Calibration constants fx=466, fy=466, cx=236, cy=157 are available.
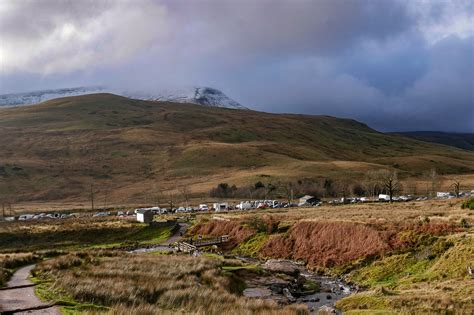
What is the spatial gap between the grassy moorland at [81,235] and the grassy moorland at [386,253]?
732 inches

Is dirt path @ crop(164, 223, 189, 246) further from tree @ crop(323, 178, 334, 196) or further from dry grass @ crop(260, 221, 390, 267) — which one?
tree @ crop(323, 178, 334, 196)

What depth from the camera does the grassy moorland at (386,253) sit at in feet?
95.6

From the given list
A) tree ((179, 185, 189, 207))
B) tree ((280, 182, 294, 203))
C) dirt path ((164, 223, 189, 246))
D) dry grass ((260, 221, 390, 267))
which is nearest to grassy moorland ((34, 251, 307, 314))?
dry grass ((260, 221, 390, 267))

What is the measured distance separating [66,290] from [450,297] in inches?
891

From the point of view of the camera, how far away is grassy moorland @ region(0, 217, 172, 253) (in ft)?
250

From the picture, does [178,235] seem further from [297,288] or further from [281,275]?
[297,288]

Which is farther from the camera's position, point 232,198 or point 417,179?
point 417,179

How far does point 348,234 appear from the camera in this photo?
52.2m

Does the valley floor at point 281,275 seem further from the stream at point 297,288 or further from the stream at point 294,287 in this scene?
the stream at point 297,288

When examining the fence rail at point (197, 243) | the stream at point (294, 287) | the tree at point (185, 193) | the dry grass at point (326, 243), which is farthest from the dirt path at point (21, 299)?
the tree at point (185, 193)

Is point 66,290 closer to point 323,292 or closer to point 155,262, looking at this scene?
point 155,262

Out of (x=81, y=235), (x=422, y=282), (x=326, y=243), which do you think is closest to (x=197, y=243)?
(x=326, y=243)

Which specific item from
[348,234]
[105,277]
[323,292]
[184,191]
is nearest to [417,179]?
[184,191]

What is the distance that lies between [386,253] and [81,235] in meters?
54.4
